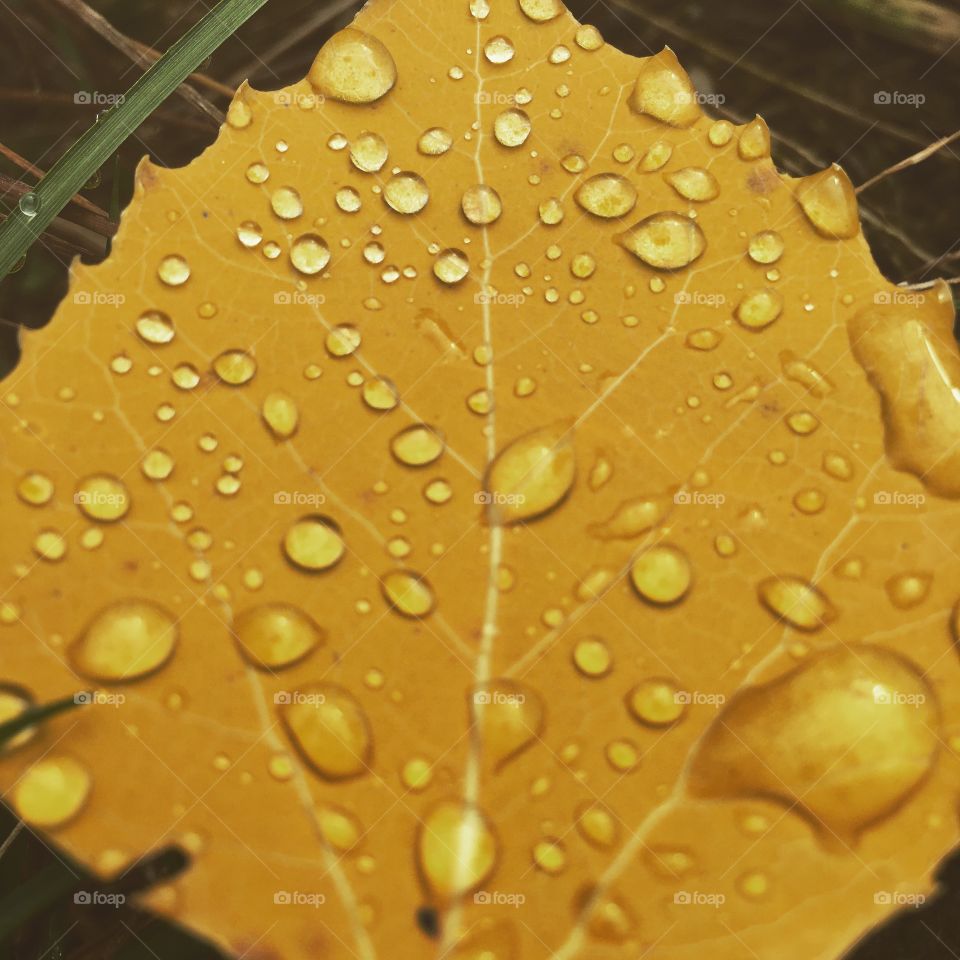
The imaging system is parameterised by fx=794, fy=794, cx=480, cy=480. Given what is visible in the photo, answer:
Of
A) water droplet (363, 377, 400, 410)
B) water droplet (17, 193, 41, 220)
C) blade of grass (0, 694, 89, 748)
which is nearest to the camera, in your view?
blade of grass (0, 694, 89, 748)

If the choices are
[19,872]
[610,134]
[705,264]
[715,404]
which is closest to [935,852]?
[715,404]

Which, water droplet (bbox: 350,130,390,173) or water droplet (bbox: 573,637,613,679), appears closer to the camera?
water droplet (bbox: 573,637,613,679)

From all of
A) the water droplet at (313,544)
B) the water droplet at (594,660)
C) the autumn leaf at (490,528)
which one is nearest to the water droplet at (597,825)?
the autumn leaf at (490,528)

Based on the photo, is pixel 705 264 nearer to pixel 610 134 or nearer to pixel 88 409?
pixel 610 134

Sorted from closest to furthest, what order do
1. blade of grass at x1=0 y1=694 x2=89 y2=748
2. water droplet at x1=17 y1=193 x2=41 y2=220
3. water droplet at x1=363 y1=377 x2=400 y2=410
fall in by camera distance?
Answer: blade of grass at x1=0 y1=694 x2=89 y2=748, water droplet at x1=363 y1=377 x2=400 y2=410, water droplet at x1=17 y1=193 x2=41 y2=220

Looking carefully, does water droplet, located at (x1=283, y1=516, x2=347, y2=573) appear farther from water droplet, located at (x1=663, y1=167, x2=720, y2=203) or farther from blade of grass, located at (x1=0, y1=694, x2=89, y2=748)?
water droplet, located at (x1=663, y1=167, x2=720, y2=203)

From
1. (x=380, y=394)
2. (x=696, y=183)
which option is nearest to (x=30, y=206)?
(x=380, y=394)

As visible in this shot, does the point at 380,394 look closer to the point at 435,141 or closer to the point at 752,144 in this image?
the point at 435,141

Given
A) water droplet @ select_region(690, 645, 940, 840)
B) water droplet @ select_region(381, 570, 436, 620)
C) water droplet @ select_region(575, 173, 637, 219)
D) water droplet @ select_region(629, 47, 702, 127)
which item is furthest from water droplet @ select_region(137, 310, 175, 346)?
water droplet @ select_region(690, 645, 940, 840)
